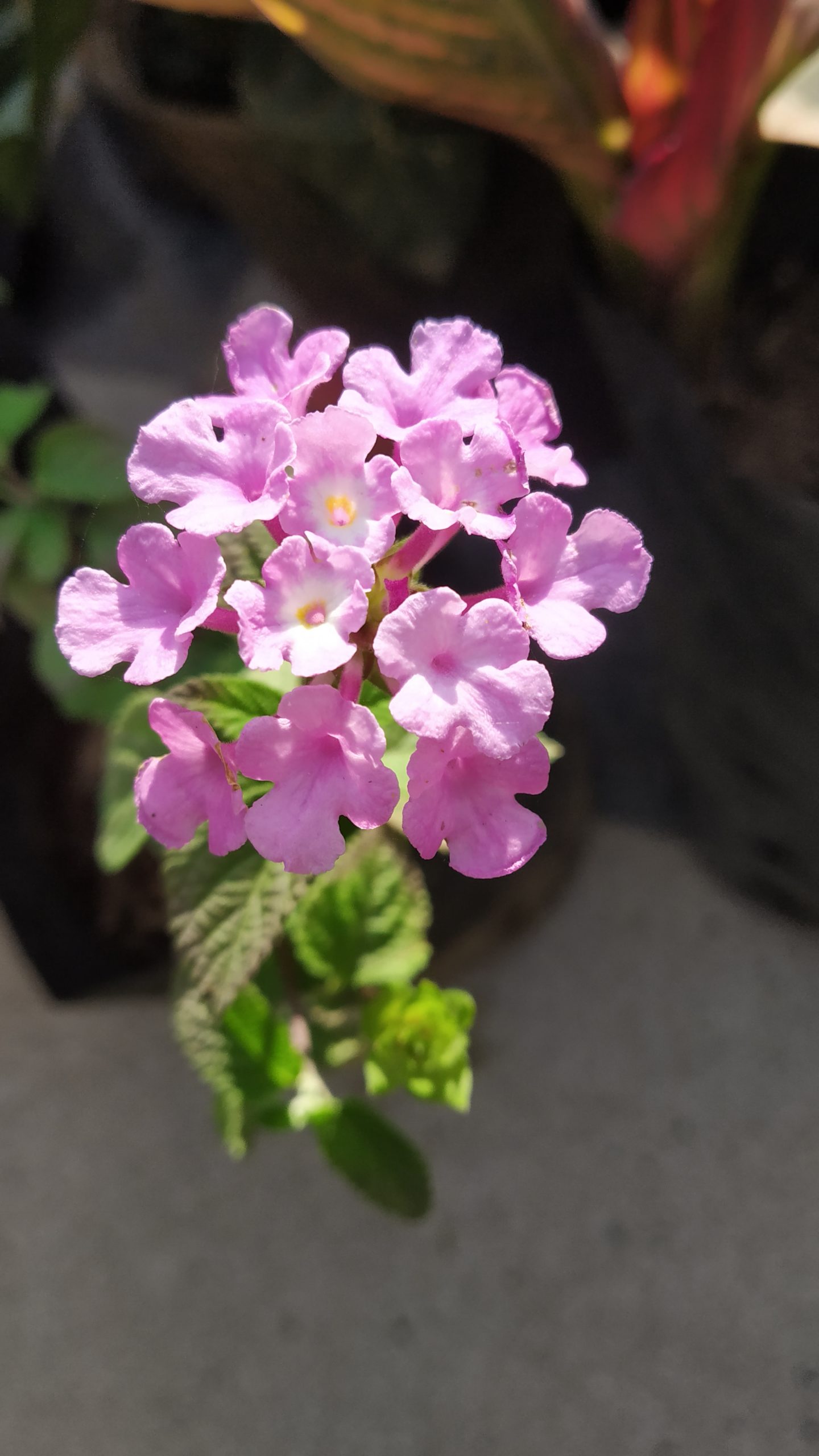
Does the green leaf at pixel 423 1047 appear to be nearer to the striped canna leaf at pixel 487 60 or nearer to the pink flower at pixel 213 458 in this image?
the pink flower at pixel 213 458

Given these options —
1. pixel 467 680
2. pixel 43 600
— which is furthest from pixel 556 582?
pixel 43 600

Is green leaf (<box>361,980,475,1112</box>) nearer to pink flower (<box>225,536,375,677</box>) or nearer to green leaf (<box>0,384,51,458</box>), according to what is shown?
pink flower (<box>225,536,375,677</box>)

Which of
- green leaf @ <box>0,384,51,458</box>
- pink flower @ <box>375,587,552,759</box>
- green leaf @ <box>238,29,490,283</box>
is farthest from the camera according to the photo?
green leaf @ <box>238,29,490,283</box>

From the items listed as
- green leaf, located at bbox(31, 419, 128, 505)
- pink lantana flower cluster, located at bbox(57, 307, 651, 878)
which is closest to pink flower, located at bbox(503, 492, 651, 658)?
pink lantana flower cluster, located at bbox(57, 307, 651, 878)

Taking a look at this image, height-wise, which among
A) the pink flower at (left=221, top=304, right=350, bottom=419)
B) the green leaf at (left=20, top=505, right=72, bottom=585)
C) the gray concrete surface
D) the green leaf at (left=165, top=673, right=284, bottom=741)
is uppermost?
the pink flower at (left=221, top=304, right=350, bottom=419)

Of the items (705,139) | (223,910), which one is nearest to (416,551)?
(223,910)

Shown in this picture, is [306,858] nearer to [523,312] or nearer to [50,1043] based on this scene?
[50,1043]

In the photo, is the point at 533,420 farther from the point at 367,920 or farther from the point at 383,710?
the point at 367,920
